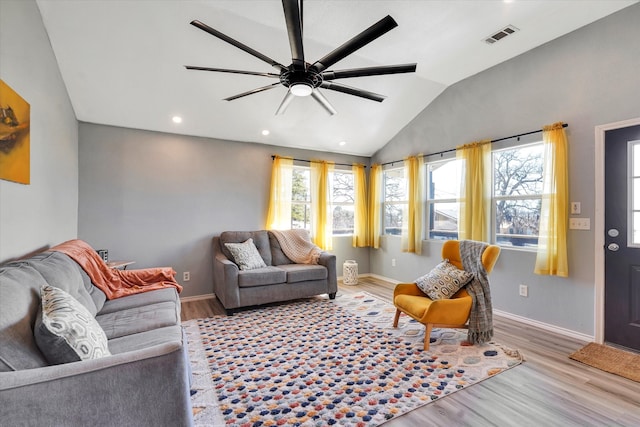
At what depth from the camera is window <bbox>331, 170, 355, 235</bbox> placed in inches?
218

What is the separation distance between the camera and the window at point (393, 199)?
17.2 feet

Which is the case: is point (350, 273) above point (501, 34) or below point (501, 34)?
below

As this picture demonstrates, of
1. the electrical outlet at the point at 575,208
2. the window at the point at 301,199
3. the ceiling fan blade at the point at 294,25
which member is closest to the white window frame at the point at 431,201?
the electrical outlet at the point at 575,208

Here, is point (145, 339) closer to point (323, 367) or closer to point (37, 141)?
point (323, 367)

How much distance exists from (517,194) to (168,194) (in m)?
4.49

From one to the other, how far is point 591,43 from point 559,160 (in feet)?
3.71

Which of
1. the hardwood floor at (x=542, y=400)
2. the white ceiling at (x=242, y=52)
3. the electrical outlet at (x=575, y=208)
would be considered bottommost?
the hardwood floor at (x=542, y=400)

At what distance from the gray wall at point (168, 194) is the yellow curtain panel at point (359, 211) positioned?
Answer: 1640mm

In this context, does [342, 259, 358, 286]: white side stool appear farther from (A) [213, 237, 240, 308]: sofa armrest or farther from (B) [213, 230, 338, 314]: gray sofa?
(A) [213, 237, 240, 308]: sofa armrest

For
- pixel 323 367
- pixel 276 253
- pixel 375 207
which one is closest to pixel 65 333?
pixel 323 367

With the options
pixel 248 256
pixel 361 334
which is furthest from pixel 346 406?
pixel 248 256

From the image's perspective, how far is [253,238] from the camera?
4.39 meters

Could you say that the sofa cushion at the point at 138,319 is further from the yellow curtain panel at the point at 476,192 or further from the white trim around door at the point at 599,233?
the white trim around door at the point at 599,233

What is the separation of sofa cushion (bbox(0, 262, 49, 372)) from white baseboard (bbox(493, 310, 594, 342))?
13.3ft
